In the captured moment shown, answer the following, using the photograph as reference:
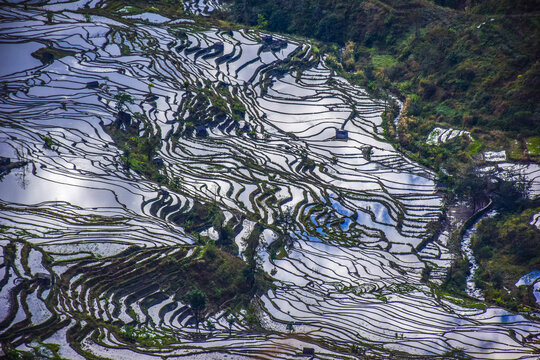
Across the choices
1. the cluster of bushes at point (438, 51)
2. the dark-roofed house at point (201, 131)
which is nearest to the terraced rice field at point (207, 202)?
the dark-roofed house at point (201, 131)

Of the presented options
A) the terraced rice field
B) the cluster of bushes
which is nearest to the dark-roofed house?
the terraced rice field

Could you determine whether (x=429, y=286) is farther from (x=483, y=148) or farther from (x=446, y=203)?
(x=483, y=148)

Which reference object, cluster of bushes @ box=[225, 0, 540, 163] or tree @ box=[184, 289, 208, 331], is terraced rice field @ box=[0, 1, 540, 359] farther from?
cluster of bushes @ box=[225, 0, 540, 163]

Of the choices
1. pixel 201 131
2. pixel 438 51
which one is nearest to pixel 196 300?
pixel 201 131

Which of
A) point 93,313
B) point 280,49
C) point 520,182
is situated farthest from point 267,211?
point 280,49

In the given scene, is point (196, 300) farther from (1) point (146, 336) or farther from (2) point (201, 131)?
(2) point (201, 131)
